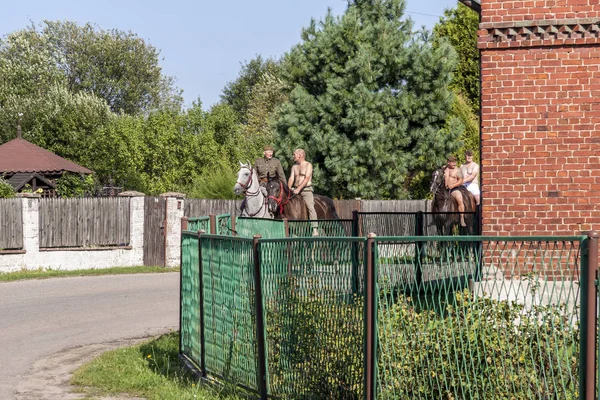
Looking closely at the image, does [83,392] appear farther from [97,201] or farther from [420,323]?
[97,201]

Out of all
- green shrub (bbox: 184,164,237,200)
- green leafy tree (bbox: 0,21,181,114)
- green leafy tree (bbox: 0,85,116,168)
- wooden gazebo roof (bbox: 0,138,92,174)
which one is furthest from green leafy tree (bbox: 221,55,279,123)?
green shrub (bbox: 184,164,237,200)

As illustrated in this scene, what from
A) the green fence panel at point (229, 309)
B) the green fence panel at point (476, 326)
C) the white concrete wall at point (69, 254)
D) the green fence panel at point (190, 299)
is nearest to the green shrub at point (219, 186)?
the white concrete wall at point (69, 254)

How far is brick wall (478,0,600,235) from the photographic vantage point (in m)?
12.0

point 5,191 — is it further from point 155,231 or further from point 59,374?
point 59,374

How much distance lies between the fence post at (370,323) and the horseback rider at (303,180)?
15.1 meters

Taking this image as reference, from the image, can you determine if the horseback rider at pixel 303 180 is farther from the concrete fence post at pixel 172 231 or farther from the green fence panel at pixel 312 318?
the green fence panel at pixel 312 318

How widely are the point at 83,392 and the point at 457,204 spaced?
1391 centimetres

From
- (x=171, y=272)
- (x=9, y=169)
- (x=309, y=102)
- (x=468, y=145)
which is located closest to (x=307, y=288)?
(x=171, y=272)

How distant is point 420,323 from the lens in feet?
Result: 21.2

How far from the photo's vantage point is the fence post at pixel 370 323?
6.64 m

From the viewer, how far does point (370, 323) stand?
6.73 metres

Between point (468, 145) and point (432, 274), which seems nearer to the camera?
point (432, 274)

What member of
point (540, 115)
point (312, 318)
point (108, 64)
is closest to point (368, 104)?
point (540, 115)

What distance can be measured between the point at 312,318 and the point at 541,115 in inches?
225
